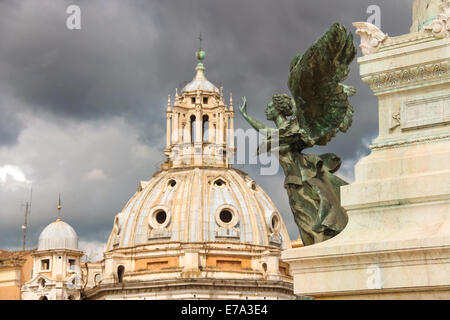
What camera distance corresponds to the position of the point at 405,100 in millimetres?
9164

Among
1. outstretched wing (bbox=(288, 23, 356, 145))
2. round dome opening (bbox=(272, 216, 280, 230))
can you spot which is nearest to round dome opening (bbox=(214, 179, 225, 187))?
round dome opening (bbox=(272, 216, 280, 230))

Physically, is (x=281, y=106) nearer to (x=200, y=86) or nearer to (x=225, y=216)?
(x=225, y=216)

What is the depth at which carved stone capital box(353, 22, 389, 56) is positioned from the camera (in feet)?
30.8

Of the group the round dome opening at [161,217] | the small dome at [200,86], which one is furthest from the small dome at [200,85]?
the round dome opening at [161,217]

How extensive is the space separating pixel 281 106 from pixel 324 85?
795 millimetres

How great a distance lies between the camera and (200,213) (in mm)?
74812

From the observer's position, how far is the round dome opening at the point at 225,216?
75.2 m

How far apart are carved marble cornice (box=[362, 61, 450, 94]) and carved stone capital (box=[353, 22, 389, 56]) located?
302 millimetres

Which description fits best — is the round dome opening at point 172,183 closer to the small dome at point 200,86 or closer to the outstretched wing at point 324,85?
the small dome at point 200,86

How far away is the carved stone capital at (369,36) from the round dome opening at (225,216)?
65966 mm

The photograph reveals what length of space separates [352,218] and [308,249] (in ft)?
1.79
